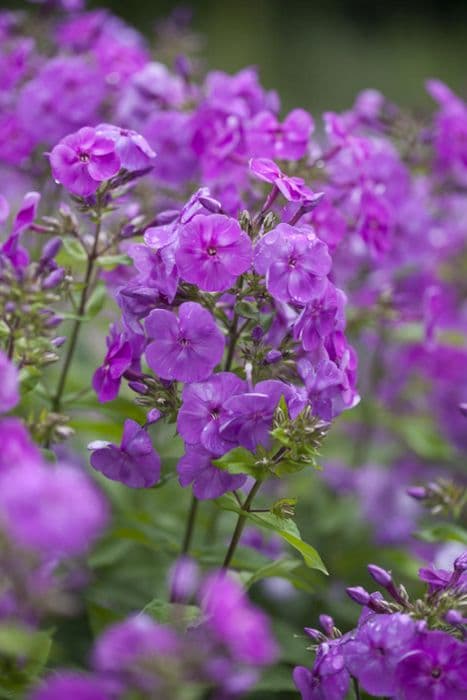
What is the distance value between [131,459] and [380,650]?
1.92 ft

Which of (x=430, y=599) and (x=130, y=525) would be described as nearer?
(x=430, y=599)

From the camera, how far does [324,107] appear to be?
1060cm

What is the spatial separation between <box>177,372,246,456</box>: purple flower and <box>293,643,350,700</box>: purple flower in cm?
41

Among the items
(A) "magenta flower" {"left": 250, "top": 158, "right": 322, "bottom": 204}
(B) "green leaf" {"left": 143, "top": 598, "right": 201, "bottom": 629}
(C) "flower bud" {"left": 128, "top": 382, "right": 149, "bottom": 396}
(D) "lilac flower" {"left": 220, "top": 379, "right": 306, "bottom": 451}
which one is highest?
(A) "magenta flower" {"left": 250, "top": 158, "right": 322, "bottom": 204}

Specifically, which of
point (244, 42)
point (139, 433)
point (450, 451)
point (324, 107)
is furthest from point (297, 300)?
point (244, 42)

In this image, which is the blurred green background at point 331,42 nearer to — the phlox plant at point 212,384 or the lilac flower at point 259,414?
the phlox plant at point 212,384

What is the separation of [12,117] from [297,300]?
1397 mm

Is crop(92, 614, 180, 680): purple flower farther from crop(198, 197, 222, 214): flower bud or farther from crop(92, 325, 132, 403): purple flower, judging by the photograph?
crop(198, 197, 222, 214): flower bud

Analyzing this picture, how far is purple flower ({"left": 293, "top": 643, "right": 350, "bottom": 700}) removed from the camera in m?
1.66

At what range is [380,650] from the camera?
63.1 inches

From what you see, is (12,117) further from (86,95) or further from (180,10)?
(180,10)

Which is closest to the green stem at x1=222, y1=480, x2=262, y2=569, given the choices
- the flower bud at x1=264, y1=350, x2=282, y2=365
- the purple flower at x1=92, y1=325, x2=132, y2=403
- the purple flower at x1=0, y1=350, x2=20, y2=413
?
the flower bud at x1=264, y1=350, x2=282, y2=365

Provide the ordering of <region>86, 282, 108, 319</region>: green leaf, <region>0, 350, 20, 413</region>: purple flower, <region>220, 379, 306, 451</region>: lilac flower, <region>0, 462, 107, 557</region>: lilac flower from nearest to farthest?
<region>0, 462, 107, 557</region>: lilac flower → <region>0, 350, 20, 413</region>: purple flower → <region>220, 379, 306, 451</region>: lilac flower → <region>86, 282, 108, 319</region>: green leaf

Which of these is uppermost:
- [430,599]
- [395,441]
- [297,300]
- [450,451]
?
[297,300]
